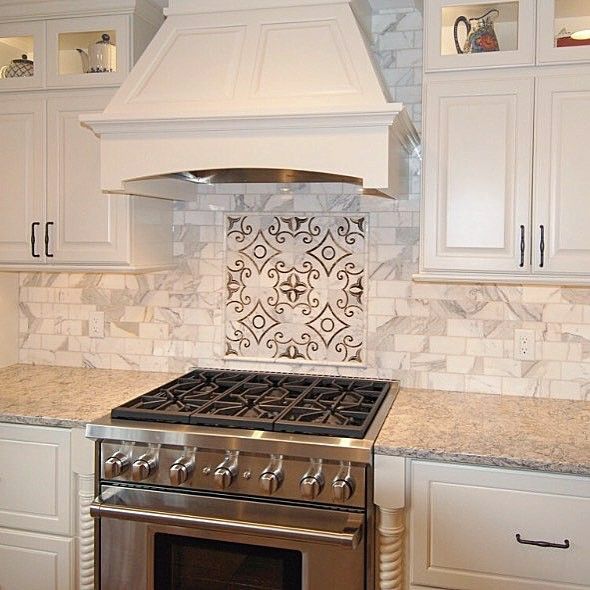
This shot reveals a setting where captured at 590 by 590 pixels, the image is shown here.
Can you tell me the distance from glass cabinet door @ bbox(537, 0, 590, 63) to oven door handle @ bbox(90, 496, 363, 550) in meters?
1.59

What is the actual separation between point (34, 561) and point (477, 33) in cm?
235

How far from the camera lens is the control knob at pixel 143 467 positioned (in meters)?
2.18

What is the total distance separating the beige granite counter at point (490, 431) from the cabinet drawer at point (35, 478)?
1080 millimetres

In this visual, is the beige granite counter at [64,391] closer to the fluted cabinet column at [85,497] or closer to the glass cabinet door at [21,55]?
the fluted cabinet column at [85,497]

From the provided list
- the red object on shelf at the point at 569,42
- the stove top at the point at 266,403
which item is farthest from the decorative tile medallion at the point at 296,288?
the red object on shelf at the point at 569,42

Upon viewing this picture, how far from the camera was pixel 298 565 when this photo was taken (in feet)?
6.79

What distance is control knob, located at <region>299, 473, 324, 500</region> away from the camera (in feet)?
6.68

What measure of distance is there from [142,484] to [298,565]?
554 millimetres

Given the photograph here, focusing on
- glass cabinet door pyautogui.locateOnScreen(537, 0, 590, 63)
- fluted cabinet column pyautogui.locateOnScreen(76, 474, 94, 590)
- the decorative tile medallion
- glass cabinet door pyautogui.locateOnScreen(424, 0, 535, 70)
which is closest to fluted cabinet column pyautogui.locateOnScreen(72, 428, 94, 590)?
fluted cabinet column pyautogui.locateOnScreen(76, 474, 94, 590)

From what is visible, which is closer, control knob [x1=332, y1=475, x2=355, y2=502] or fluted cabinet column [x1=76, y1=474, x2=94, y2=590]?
control knob [x1=332, y1=475, x2=355, y2=502]

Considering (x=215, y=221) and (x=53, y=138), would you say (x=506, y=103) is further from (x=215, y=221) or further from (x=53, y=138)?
(x=53, y=138)

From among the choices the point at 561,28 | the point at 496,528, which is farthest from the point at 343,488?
the point at 561,28

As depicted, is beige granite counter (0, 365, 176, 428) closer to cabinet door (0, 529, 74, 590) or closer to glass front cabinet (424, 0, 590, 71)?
cabinet door (0, 529, 74, 590)

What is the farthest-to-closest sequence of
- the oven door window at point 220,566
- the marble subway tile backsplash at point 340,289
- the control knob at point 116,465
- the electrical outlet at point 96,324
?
the electrical outlet at point 96,324
the marble subway tile backsplash at point 340,289
the control knob at point 116,465
the oven door window at point 220,566
